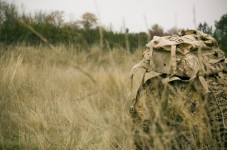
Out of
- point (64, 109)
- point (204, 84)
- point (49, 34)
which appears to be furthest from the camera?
point (49, 34)

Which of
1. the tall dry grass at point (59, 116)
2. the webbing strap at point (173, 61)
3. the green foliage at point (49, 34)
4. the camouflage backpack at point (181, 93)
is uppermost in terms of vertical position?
the green foliage at point (49, 34)

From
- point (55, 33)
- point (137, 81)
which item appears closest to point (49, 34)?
point (55, 33)

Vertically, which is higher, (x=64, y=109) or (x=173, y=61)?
(x=173, y=61)

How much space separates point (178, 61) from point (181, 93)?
24cm

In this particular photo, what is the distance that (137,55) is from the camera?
6.95 meters

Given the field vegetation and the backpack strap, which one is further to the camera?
the backpack strap

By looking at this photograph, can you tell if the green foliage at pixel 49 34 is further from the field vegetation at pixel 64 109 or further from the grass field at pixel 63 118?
the grass field at pixel 63 118


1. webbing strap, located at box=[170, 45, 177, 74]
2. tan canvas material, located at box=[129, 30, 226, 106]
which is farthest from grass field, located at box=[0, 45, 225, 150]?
webbing strap, located at box=[170, 45, 177, 74]

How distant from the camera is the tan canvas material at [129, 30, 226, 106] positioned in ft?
5.86

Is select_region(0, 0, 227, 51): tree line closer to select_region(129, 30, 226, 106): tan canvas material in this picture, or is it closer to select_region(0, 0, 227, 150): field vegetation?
select_region(0, 0, 227, 150): field vegetation

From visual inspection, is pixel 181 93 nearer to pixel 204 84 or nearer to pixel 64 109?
pixel 204 84

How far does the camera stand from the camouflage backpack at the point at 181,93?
1.73 m

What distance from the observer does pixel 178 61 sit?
1836 millimetres

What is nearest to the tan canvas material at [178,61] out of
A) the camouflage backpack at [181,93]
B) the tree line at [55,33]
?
the camouflage backpack at [181,93]
